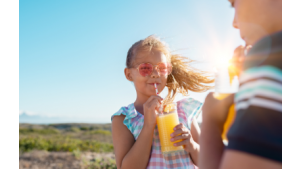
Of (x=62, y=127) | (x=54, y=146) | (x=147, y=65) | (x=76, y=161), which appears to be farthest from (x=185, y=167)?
(x=62, y=127)

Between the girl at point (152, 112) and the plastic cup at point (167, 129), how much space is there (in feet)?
0.21

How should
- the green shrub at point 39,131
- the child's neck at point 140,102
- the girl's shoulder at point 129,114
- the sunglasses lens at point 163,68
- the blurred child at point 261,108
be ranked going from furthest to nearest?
the green shrub at point 39,131, the child's neck at point 140,102, the sunglasses lens at point 163,68, the girl's shoulder at point 129,114, the blurred child at point 261,108

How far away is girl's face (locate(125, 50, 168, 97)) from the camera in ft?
9.21

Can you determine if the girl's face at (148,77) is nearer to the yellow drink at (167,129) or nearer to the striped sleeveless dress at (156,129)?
the striped sleeveless dress at (156,129)

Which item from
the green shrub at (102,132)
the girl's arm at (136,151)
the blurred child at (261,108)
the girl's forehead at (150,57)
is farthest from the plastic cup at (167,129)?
the green shrub at (102,132)

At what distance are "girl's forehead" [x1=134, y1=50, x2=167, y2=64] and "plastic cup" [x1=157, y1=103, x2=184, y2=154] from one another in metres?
0.72

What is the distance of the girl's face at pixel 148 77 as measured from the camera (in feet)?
9.21

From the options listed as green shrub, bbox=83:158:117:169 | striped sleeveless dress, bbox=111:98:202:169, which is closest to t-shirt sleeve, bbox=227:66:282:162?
striped sleeveless dress, bbox=111:98:202:169

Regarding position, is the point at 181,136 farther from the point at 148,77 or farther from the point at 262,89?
the point at 262,89

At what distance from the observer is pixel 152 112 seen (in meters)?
2.42

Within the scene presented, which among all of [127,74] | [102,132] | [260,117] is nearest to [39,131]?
[102,132]

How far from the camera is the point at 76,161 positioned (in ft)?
41.1
